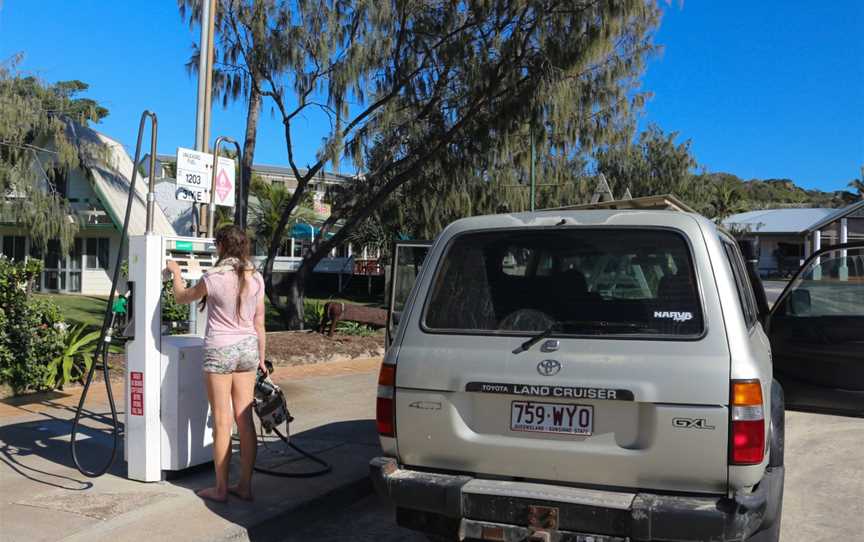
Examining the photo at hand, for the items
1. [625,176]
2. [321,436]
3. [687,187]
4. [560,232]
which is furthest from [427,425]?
[687,187]

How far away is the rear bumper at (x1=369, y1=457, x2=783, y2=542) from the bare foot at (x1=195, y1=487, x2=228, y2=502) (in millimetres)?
1614

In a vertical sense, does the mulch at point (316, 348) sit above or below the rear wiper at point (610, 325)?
below

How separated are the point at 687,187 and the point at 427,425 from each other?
131 feet

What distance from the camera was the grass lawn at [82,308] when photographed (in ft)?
55.6

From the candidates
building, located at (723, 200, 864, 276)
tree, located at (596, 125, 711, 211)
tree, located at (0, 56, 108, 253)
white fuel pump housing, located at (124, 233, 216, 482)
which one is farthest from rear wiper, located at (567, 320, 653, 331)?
building, located at (723, 200, 864, 276)

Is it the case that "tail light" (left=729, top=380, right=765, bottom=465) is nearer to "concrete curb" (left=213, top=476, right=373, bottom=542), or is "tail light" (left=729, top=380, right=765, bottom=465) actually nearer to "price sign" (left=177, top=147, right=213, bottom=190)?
"concrete curb" (left=213, top=476, right=373, bottom=542)

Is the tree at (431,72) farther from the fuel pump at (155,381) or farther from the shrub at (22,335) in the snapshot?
the fuel pump at (155,381)

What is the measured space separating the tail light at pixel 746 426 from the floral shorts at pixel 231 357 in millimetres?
3041

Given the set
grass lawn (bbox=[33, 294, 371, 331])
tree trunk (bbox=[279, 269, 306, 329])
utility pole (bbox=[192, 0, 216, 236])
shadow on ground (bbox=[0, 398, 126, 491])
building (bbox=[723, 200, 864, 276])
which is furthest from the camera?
building (bbox=[723, 200, 864, 276])

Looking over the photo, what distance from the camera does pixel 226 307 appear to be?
4930 millimetres

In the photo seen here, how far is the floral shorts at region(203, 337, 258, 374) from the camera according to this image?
4922mm

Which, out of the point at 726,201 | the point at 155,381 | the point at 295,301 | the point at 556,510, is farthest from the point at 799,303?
the point at 726,201

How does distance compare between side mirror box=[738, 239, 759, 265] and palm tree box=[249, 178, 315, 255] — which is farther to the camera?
palm tree box=[249, 178, 315, 255]

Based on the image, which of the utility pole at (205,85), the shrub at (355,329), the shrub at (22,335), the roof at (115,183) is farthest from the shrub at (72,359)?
the roof at (115,183)
